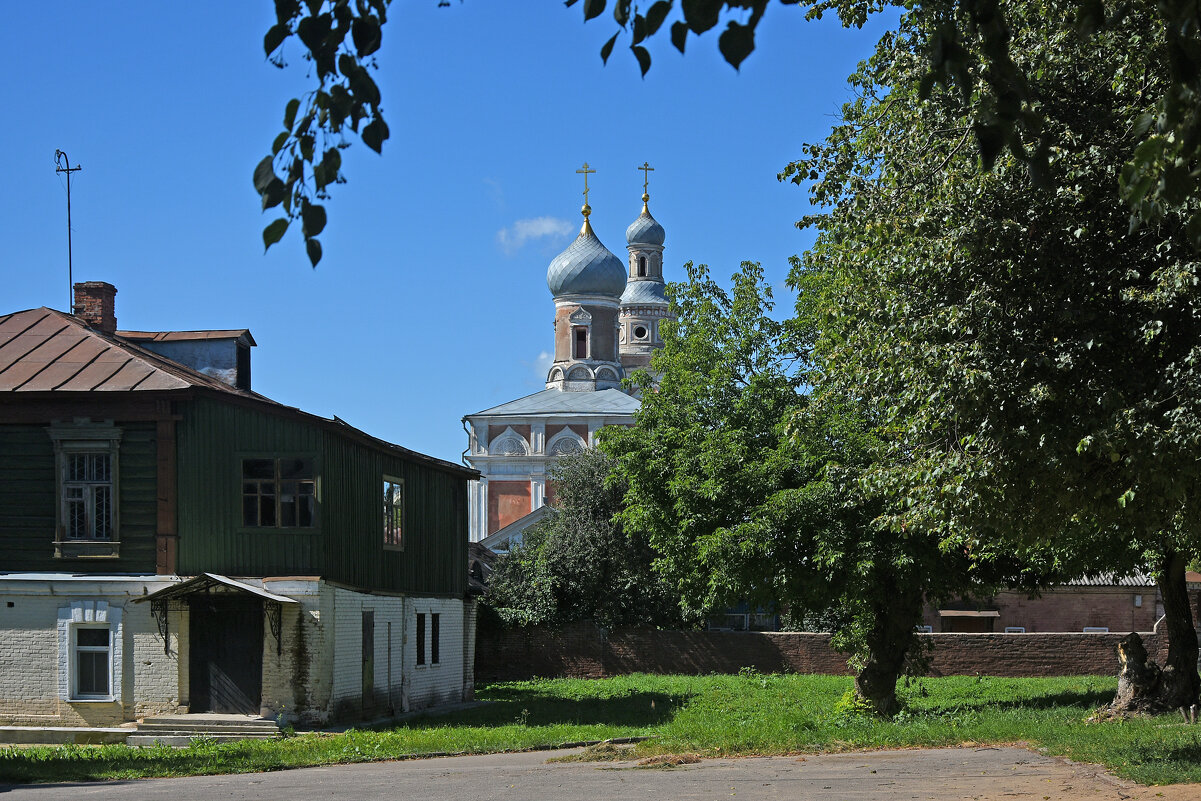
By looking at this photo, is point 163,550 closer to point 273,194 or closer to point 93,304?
point 93,304

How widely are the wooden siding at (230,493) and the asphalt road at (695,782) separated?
234 inches

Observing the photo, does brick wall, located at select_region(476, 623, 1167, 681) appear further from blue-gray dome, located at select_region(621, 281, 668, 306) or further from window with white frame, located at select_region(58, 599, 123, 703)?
blue-gray dome, located at select_region(621, 281, 668, 306)

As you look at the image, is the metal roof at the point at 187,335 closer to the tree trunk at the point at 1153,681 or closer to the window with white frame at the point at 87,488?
the window with white frame at the point at 87,488

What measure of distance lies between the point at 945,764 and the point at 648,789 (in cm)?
364

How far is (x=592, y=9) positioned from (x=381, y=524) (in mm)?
21049

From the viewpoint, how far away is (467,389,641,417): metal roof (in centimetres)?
7231

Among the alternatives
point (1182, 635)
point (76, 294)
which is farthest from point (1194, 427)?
point (76, 294)

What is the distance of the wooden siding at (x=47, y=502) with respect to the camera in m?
22.5

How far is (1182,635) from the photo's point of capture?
68.7 ft

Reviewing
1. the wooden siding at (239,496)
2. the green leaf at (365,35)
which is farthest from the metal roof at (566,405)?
the green leaf at (365,35)

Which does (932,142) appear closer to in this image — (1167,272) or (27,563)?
(1167,272)

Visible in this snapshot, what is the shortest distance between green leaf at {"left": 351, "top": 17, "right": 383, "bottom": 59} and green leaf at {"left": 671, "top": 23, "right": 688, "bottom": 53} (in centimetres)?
129

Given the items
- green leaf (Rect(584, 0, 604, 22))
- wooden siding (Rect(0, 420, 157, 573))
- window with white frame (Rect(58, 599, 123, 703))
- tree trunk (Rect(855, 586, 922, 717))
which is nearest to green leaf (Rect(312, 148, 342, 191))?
green leaf (Rect(584, 0, 604, 22))

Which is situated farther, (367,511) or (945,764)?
(367,511)
